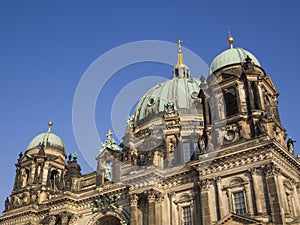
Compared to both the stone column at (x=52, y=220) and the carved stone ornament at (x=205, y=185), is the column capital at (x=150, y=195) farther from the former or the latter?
the stone column at (x=52, y=220)

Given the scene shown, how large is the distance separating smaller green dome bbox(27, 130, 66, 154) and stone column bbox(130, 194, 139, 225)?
919 inches

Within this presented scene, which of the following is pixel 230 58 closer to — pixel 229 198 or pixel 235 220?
pixel 229 198

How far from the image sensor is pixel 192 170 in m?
38.6

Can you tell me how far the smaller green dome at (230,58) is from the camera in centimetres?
4234

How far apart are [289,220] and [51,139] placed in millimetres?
39369

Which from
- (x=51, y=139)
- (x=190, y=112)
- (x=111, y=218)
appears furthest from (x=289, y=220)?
(x=51, y=139)

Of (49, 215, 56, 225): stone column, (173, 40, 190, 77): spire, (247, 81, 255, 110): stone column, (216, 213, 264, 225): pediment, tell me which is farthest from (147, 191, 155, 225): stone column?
(173, 40, 190, 77): spire

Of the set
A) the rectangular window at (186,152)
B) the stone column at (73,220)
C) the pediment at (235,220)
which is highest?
the rectangular window at (186,152)

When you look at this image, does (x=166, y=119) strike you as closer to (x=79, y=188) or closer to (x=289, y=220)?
(x=79, y=188)

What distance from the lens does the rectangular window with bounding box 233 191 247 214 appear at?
3419 centimetres

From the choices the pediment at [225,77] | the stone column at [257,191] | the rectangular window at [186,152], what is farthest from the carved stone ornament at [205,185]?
the rectangular window at [186,152]

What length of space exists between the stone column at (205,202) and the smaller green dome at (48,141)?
1192 inches

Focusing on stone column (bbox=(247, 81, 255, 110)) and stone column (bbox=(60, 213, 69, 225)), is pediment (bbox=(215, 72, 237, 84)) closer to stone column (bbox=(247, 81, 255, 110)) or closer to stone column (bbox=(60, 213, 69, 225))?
stone column (bbox=(247, 81, 255, 110))

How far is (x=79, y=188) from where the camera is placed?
4912 centimetres
